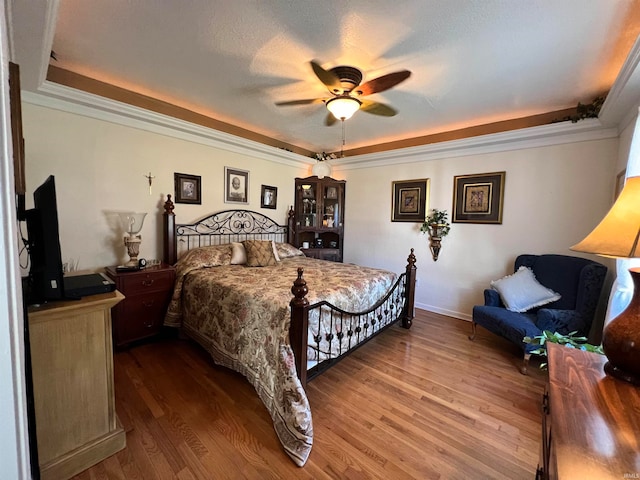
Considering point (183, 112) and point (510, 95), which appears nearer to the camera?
point (510, 95)

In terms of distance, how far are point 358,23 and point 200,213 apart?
2.88 m

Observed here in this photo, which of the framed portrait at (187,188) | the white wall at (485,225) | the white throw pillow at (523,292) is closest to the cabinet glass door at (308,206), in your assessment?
the white wall at (485,225)

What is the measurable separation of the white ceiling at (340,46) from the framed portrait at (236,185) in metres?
1.03

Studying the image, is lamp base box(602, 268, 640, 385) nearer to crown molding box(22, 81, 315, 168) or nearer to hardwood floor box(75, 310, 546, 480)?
hardwood floor box(75, 310, 546, 480)

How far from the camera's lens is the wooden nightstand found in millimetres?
2639

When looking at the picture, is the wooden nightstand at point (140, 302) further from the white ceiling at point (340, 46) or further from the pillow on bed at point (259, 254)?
the white ceiling at point (340, 46)

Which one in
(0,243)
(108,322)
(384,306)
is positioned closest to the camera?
(0,243)

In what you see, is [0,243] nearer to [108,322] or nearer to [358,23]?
[108,322]

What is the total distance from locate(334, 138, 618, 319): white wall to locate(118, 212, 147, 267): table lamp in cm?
332

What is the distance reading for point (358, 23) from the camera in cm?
183

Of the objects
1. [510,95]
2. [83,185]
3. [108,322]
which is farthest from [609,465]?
[83,185]

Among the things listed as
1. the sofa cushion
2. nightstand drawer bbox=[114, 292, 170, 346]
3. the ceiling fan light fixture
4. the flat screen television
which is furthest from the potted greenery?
the flat screen television

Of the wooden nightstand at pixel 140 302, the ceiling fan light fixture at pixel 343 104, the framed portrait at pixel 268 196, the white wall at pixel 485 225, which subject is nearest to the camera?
the ceiling fan light fixture at pixel 343 104

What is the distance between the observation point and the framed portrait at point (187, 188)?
3.44m
